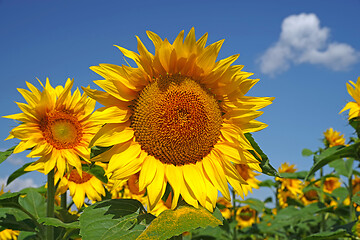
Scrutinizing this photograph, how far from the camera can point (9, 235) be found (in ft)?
17.1

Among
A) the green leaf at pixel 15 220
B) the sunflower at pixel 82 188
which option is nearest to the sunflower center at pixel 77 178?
the sunflower at pixel 82 188

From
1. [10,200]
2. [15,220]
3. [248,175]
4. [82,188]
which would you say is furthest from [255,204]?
[10,200]

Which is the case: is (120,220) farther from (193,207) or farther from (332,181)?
(332,181)

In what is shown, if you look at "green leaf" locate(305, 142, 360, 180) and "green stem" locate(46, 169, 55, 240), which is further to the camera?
"green leaf" locate(305, 142, 360, 180)

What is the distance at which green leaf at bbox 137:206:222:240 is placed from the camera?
1795 millimetres

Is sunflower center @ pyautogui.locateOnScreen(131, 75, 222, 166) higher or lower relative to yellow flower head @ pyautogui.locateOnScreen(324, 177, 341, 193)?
lower

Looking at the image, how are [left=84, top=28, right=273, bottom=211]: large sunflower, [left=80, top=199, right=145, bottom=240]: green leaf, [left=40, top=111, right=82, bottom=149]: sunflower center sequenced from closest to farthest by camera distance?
[left=80, top=199, right=145, bottom=240]: green leaf < [left=84, top=28, right=273, bottom=211]: large sunflower < [left=40, top=111, right=82, bottom=149]: sunflower center

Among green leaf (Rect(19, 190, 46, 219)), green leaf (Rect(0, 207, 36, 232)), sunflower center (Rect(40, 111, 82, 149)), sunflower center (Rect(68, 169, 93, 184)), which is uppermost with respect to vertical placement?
sunflower center (Rect(40, 111, 82, 149))

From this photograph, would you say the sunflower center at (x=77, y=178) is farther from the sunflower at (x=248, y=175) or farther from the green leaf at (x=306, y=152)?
the green leaf at (x=306, y=152)

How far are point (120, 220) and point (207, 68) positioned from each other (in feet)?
3.10

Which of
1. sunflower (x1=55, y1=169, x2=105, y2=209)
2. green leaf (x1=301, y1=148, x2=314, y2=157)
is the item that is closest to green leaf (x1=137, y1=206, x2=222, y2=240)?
sunflower (x1=55, y1=169, x2=105, y2=209)

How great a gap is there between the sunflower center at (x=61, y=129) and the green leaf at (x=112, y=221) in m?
1.43

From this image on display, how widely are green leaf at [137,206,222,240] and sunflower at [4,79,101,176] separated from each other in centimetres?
157

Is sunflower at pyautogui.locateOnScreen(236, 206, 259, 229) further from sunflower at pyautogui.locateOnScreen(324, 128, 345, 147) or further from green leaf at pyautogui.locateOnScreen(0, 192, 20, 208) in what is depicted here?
green leaf at pyautogui.locateOnScreen(0, 192, 20, 208)
